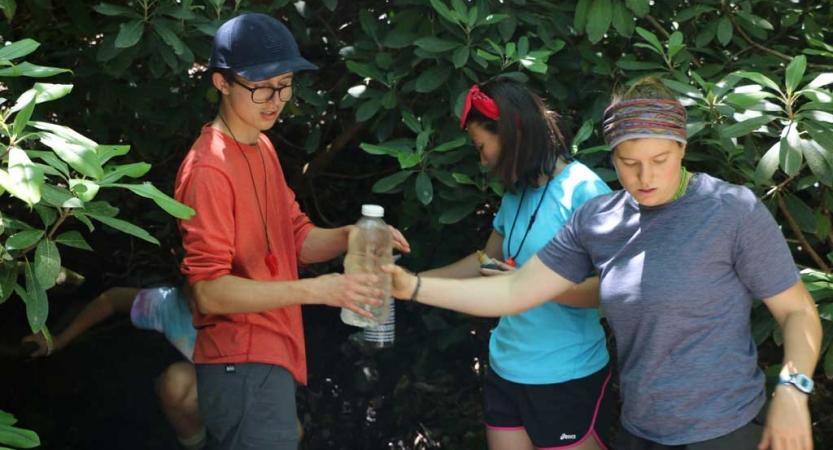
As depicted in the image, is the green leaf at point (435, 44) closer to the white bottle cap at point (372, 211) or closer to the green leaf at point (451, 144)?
the green leaf at point (451, 144)

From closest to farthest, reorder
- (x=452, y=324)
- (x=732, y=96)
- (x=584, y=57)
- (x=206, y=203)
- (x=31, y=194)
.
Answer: (x=31, y=194) < (x=206, y=203) < (x=732, y=96) < (x=584, y=57) < (x=452, y=324)

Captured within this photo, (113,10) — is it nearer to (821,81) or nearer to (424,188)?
(424,188)

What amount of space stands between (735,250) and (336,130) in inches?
109

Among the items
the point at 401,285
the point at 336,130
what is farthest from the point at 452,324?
the point at 401,285

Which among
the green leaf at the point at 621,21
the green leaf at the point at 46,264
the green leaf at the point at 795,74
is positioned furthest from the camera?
the green leaf at the point at 621,21

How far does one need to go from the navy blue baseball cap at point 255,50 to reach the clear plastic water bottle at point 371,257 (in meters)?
0.51

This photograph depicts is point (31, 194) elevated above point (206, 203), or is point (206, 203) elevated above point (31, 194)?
point (31, 194)

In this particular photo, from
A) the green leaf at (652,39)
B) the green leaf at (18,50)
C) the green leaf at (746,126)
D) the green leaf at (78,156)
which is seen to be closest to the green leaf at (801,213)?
the green leaf at (746,126)

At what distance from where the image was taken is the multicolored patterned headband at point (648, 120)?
2789 millimetres

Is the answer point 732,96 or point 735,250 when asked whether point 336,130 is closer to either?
point 732,96

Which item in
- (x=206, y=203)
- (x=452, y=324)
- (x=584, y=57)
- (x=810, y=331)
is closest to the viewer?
(x=810, y=331)

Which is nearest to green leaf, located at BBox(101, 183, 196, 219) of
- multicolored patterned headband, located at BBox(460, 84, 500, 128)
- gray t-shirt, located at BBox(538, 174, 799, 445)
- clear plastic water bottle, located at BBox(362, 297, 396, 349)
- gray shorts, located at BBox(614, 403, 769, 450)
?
clear plastic water bottle, located at BBox(362, 297, 396, 349)

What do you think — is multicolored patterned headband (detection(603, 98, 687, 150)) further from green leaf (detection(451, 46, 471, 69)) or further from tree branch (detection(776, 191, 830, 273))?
tree branch (detection(776, 191, 830, 273))

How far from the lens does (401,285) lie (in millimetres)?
3283
